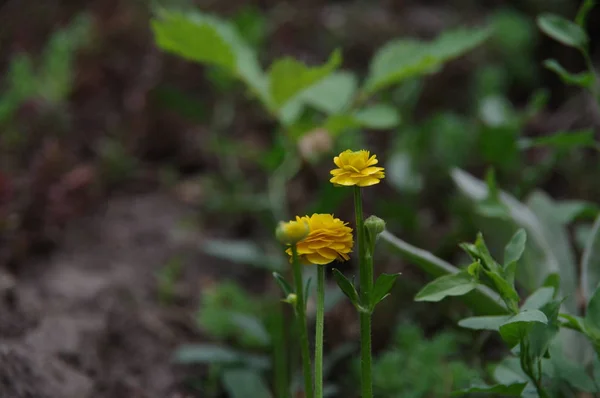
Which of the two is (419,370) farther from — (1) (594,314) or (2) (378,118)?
(2) (378,118)

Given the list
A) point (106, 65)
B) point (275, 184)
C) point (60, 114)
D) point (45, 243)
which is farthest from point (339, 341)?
point (106, 65)

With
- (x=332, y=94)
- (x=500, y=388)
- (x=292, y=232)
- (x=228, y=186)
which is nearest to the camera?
(x=292, y=232)

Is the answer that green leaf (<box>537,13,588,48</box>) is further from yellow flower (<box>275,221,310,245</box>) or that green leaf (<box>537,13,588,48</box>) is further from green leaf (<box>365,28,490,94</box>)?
yellow flower (<box>275,221,310,245</box>)

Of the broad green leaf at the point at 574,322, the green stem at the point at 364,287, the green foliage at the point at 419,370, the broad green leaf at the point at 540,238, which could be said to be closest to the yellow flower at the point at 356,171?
the green stem at the point at 364,287

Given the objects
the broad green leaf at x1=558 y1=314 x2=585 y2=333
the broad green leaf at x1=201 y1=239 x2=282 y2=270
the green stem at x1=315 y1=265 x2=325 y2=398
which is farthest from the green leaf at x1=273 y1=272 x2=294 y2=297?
the broad green leaf at x1=201 y1=239 x2=282 y2=270

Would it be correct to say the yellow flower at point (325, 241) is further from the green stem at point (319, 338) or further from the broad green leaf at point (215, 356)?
the broad green leaf at point (215, 356)

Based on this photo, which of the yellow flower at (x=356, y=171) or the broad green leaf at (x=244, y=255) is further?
the broad green leaf at (x=244, y=255)

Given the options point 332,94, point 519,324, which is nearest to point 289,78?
point 332,94
